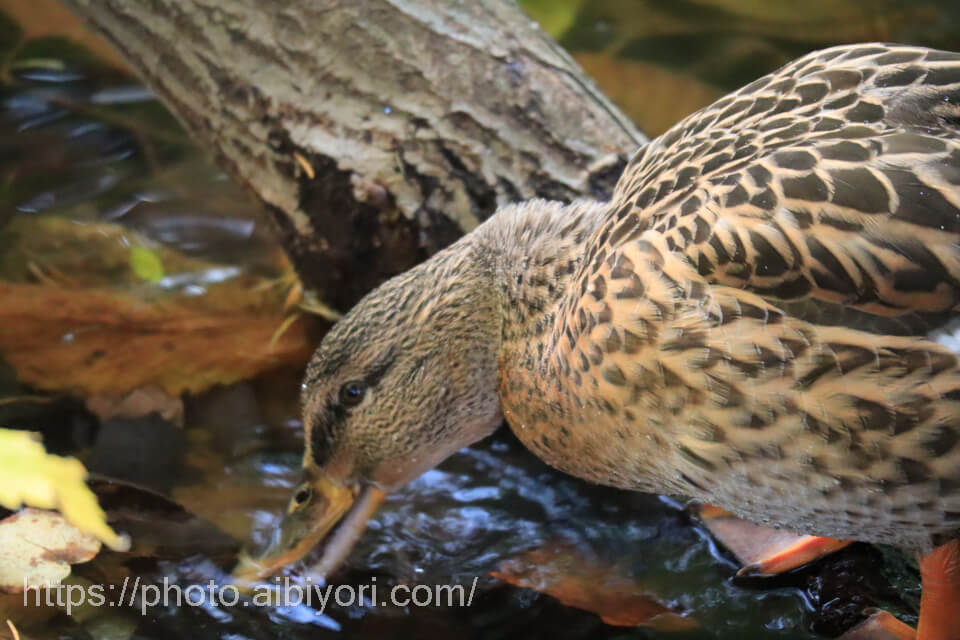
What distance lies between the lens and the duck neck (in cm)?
→ 245

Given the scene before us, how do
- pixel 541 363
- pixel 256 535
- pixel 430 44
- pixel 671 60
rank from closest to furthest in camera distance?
pixel 541 363 → pixel 256 535 → pixel 430 44 → pixel 671 60

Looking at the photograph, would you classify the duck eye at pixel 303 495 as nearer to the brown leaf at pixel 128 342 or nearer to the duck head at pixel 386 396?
the duck head at pixel 386 396

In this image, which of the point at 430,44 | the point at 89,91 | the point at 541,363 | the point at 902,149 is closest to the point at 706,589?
the point at 541,363

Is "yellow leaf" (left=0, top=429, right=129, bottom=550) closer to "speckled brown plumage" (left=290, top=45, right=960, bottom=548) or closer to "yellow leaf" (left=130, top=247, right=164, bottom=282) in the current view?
"speckled brown plumage" (left=290, top=45, right=960, bottom=548)

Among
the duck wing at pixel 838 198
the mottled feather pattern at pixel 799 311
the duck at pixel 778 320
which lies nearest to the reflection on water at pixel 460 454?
the duck at pixel 778 320

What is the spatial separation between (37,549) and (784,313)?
5.73ft

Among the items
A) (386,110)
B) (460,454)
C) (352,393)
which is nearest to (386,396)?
(352,393)

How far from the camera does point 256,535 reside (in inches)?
112

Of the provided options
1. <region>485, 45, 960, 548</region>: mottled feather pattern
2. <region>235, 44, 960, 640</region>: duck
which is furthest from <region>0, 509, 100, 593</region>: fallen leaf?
<region>485, 45, 960, 548</region>: mottled feather pattern

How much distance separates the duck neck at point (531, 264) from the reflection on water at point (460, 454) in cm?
61

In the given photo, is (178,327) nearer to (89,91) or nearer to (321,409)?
(321,409)

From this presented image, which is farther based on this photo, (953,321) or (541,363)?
(541,363)

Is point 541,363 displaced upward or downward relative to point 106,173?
upward

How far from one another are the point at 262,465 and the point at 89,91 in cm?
278
